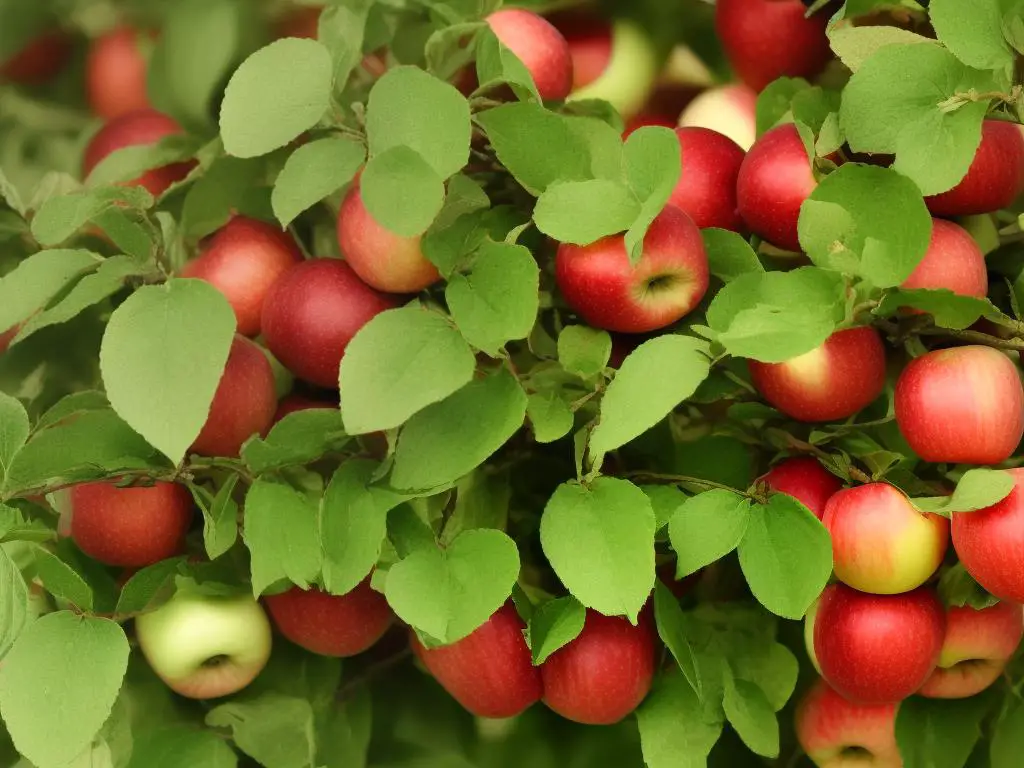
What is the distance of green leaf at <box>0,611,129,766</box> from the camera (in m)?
0.50

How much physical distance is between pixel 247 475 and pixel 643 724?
26 centimetres

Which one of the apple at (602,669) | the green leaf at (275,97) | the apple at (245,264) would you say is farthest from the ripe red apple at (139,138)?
the apple at (602,669)

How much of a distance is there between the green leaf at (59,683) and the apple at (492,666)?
0.18 m

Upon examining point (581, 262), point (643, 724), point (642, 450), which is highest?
point (581, 262)

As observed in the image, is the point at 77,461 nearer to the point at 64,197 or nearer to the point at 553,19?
→ the point at 64,197

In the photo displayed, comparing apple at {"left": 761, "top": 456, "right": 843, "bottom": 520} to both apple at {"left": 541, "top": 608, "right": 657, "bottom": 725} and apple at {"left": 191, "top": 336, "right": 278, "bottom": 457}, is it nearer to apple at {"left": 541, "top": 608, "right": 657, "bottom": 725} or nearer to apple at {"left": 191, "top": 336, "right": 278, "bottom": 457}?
apple at {"left": 541, "top": 608, "right": 657, "bottom": 725}

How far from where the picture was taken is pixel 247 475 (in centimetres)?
57

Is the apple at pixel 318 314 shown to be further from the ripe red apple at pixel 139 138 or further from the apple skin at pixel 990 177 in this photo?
the apple skin at pixel 990 177

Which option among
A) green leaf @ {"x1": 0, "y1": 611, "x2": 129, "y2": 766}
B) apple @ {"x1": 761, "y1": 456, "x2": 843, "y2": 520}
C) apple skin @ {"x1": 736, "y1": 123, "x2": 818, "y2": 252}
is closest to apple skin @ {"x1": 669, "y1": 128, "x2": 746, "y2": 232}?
apple skin @ {"x1": 736, "y1": 123, "x2": 818, "y2": 252}

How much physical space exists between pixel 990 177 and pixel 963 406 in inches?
5.3

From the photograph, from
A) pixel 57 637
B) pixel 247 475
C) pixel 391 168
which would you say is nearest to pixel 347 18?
pixel 391 168

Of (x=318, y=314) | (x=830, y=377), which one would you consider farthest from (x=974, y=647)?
(x=318, y=314)

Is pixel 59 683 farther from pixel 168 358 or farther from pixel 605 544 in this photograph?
pixel 605 544

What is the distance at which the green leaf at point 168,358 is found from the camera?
476 mm
